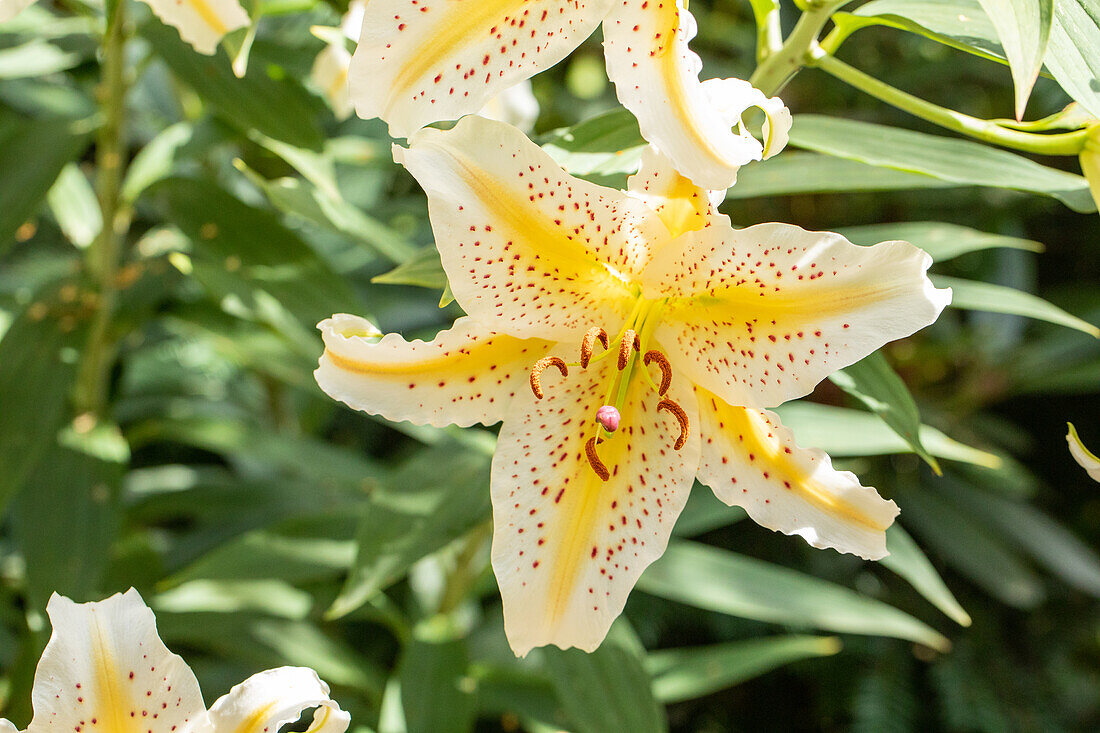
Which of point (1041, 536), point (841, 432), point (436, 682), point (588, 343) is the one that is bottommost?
point (1041, 536)

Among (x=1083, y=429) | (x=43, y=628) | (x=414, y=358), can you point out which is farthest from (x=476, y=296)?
(x=1083, y=429)

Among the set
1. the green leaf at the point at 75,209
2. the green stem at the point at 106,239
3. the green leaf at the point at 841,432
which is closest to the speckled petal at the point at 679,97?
the green leaf at the point at 841,432

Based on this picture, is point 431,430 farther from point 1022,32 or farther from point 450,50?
point 1022,32

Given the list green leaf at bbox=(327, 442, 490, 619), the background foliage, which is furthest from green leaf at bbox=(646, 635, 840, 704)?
green leaf at bbox=(327, 442, 490, 619)

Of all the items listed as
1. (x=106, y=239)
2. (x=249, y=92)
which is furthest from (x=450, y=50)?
(x=106, y=239)

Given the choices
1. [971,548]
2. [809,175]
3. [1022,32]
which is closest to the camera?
[1022,32]

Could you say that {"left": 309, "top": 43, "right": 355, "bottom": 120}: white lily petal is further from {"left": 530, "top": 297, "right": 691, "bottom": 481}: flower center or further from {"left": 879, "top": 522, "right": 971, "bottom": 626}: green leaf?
{"left": 879, "top": 522, "right": 971, "bottom": 626}: green leaf

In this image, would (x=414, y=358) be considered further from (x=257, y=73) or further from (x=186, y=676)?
(x=257, y=73)
